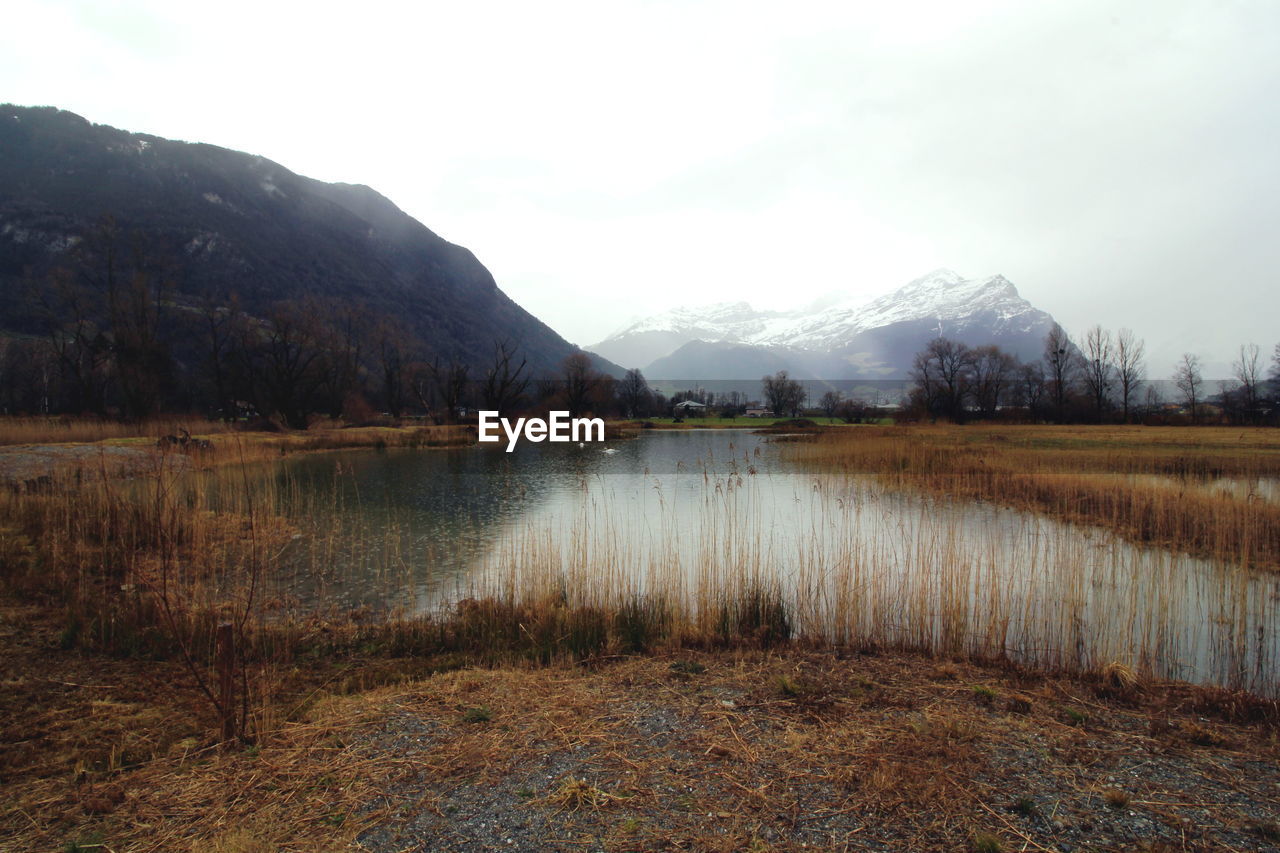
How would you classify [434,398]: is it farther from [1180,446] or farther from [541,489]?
[1180,446]

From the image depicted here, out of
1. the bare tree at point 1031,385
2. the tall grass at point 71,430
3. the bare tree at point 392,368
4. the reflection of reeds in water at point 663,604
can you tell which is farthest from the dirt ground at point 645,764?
the bare tree at point 1031,385

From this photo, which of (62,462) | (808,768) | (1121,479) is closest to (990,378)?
(1121,479)

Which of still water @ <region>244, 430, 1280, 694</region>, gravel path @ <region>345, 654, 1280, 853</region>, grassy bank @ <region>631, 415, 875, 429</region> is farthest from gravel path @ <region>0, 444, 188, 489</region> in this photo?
grassy bank @ <region>631, 415, 875, 429</region>

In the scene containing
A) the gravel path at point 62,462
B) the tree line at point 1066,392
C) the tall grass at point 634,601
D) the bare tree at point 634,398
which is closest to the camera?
the tall grass at point 634,601

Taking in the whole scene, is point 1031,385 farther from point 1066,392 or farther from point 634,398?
point 634,398

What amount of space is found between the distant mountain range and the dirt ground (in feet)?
348

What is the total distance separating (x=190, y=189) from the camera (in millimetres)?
147000

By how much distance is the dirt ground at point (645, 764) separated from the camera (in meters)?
3.04

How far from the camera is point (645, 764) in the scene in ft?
12.3

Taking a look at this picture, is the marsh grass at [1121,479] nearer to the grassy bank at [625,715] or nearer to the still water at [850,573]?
the still water at [850,573]

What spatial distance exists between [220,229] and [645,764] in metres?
164

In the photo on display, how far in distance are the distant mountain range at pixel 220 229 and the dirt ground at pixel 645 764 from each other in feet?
348

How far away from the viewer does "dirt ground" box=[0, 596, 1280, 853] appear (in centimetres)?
304

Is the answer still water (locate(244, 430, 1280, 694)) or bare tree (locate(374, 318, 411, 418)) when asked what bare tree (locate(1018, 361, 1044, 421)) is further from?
bare tree (locate(374, 318, 411, 418))
